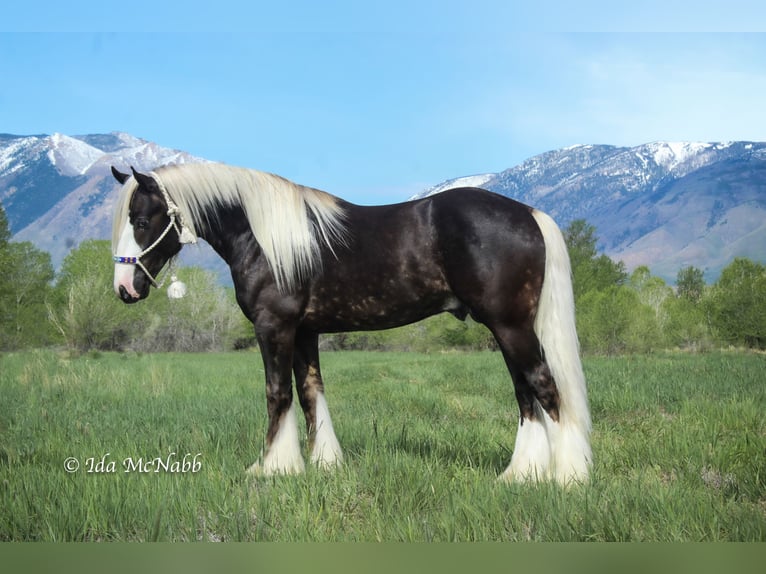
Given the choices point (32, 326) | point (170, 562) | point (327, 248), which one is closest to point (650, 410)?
point (327, 248)

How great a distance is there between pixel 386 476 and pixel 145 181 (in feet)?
6.46

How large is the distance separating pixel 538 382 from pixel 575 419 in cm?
28

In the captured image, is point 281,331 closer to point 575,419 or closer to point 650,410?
point 575,419

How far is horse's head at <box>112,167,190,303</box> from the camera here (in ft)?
9.59

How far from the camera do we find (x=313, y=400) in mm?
3180

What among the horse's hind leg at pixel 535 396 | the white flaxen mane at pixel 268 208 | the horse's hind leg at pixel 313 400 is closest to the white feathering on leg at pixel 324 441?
the horse's hind leg at pixel 313 400

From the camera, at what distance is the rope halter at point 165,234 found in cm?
293

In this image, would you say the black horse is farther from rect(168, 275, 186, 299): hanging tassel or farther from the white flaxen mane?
rect(168, 275, 186, 299): hanging tassel

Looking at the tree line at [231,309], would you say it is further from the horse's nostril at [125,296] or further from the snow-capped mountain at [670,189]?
the horse's nostril at [125,296]

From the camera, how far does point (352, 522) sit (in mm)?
2223

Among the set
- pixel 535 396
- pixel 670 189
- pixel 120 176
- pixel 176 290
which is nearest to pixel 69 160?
pixel 120 176

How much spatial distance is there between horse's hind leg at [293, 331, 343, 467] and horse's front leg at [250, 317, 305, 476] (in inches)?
5.9

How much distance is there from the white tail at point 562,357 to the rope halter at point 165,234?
75.7 inches

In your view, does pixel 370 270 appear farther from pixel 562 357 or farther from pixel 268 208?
pixel 562 357
